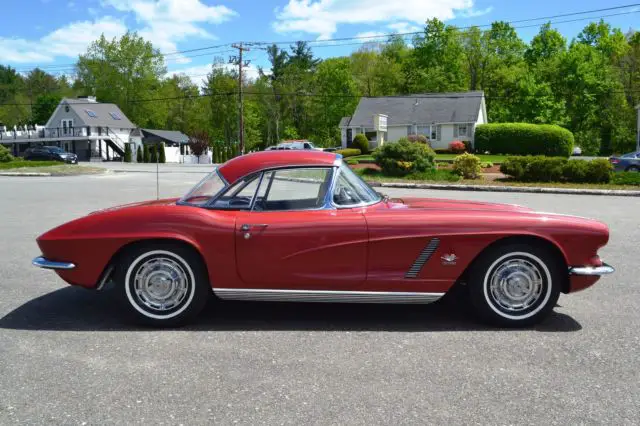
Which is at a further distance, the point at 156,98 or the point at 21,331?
the point at 156,98

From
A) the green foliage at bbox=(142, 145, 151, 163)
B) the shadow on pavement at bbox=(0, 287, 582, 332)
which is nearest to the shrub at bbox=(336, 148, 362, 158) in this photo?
the green foliage at bbox=(142, 145, 151, 163)

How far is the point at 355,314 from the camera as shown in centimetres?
477

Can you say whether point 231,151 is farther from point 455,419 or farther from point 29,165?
point 455,419

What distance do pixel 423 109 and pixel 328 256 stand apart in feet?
182

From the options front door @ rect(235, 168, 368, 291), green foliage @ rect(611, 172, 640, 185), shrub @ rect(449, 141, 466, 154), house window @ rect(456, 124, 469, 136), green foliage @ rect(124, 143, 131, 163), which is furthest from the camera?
green foliage @ rect(124, 143, 131, 163)

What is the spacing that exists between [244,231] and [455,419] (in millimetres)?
2137

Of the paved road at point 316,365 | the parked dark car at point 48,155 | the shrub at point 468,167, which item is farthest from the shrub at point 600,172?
the parked dark car at point 48,155

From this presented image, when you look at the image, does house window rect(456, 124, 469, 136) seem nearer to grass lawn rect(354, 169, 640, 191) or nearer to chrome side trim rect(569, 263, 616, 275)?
grass lawn rect(354, 169, 640, 191)

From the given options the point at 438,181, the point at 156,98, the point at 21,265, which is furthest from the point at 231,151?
the point at 21,265

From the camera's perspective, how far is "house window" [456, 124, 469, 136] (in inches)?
2110

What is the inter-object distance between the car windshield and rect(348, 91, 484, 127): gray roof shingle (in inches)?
2002

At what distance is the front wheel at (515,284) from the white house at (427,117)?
4740 cm

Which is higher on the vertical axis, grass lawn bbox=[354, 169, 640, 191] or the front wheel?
grass lawn bbox=[354, 169, 640, 191]

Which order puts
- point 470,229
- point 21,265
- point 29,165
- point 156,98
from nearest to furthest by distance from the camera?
point 470,229
point 21,265
point 29,165
point 156,98
